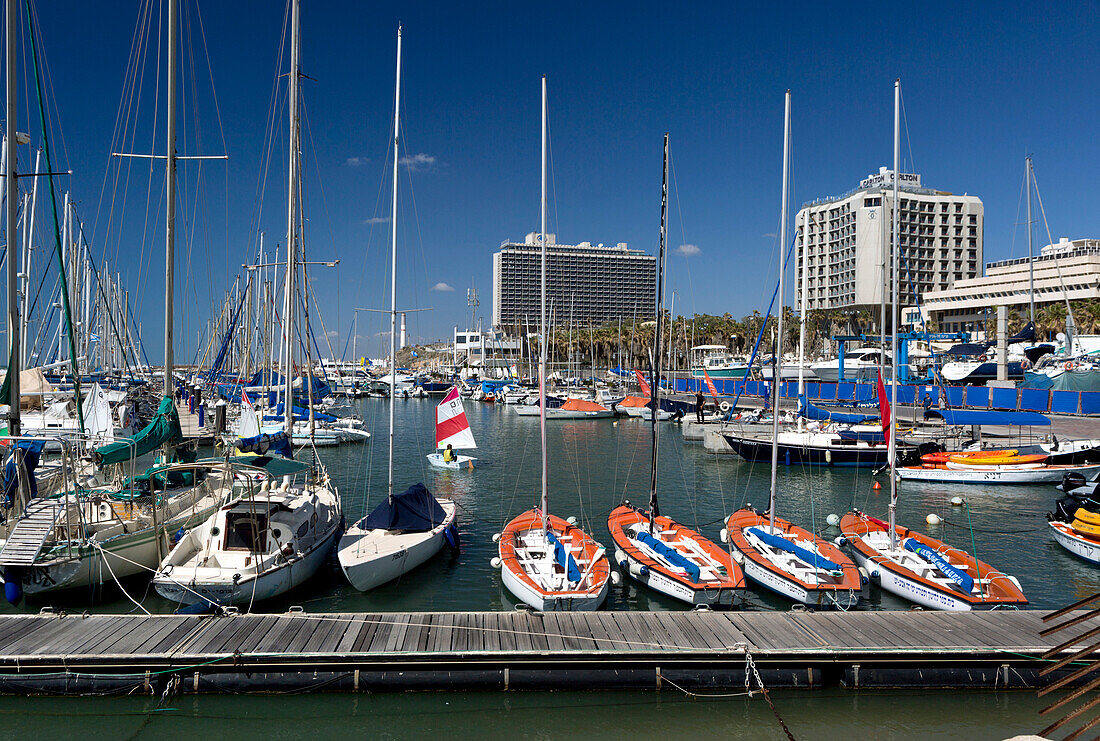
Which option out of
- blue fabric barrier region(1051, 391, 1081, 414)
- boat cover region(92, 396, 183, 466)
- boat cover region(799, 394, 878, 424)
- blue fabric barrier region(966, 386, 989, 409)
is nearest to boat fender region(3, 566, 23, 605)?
boat cover region(92, 396, 183, 466)

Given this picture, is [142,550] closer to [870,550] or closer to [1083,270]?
[870,550]

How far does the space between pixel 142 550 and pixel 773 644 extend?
55.7ft

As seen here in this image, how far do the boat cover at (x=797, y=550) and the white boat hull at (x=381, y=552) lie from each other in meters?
10.0

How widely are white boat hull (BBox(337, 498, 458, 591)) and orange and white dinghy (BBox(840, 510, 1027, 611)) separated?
1309 cm

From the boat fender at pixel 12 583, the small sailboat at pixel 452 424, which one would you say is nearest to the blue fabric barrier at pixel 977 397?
the small sailboat at pixel 452 424

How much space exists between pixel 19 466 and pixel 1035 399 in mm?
63860

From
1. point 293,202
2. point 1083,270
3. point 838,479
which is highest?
point 1083,270

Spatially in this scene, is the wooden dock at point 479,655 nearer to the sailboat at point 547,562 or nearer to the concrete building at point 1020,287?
the sailboat at point 547,562

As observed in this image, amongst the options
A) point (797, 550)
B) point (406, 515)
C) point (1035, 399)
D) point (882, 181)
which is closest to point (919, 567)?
point (797, 550)

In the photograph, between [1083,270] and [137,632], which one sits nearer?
[137,632]

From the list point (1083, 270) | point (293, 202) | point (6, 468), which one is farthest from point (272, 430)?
point (1083, 270)

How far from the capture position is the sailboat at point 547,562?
17375mm

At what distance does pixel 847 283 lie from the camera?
138500 mm

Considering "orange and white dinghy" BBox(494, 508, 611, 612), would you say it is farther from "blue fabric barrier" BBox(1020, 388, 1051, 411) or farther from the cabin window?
"blue fabric barrier" BBox(1020, 388, 1051, 411)
